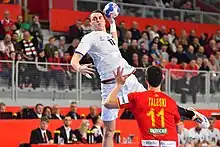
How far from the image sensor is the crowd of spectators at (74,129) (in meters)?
17.8

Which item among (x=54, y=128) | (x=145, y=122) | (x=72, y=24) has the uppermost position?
(x=72, y=24)

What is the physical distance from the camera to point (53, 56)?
2211 centimetres

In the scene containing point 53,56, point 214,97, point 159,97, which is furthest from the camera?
point 214,97

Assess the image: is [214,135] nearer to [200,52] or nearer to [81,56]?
[200,52]

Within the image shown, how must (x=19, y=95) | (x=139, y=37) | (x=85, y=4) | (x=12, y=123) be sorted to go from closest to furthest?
(x=12, y=123), (x=19, y=95), (x=139, y=37), (x=85, y=4)

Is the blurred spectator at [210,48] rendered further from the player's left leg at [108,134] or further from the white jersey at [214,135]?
the player's left leg at [108,134]

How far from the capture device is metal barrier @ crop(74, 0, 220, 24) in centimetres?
2833

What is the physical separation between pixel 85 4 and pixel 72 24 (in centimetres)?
200

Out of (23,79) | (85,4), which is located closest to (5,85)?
(23,79)

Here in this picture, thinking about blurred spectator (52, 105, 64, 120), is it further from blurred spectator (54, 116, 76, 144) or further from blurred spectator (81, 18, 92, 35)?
blurred spectator (81, 18, 92, 35)

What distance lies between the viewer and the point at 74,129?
1902 centimetres

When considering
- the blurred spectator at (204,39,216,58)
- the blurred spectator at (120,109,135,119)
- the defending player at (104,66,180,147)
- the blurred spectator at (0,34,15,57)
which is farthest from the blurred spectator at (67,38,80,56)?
the defending player at (104,66,180,147)

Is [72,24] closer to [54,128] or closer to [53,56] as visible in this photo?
[53,56]

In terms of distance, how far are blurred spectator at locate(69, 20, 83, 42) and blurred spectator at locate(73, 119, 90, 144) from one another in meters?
6.60
